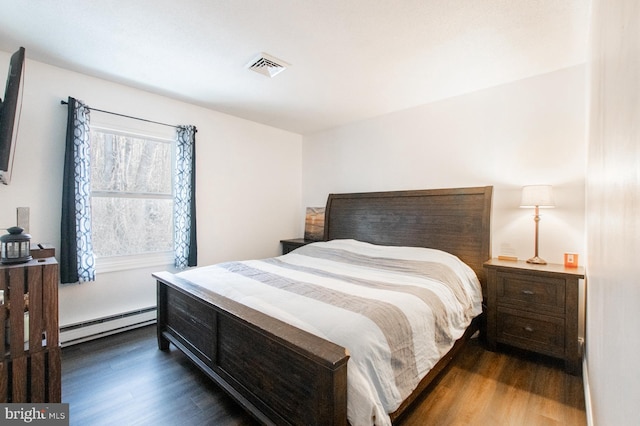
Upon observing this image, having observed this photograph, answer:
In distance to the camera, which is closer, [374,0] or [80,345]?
[374,0]

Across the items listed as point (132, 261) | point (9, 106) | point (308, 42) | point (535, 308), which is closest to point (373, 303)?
point (535, 308)

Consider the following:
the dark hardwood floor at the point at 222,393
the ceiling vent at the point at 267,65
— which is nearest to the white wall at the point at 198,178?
the dark hardwood floor at the point at 222,393

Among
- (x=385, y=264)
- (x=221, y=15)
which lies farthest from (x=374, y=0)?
(x=385, y=264)

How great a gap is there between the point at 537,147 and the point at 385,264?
177 cm

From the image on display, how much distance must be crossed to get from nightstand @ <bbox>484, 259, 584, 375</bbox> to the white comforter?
185 mm

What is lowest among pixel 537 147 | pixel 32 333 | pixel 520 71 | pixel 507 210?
pixel 32 333

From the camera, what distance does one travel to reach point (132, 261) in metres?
3.03

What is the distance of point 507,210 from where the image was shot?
2.79 meters

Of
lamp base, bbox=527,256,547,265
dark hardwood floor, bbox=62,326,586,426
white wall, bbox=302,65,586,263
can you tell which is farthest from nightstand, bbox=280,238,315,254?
lamp base, bbox=527,256,547,265

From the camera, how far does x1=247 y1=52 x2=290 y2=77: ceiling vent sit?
7.69 feet

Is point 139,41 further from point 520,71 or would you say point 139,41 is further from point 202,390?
point 520,71

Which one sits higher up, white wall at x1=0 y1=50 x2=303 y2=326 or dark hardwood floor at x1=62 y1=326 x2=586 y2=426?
white wall at x1=0 y1=50 x2=303 y2=326

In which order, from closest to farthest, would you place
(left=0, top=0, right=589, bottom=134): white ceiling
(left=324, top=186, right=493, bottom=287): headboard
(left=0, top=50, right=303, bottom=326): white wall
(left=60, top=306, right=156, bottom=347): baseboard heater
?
(left=0, top=0, right=589, bottom=134): white ceiling, (left=0, top=50, right=303, bottom=326): white wall, (left=60, top=306, right=156, bottom=347): baseboard heater, (left=324, top=186, right=493, bottom=287): headboard

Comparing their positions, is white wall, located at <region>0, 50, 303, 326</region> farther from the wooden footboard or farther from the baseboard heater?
the wooden footboard
